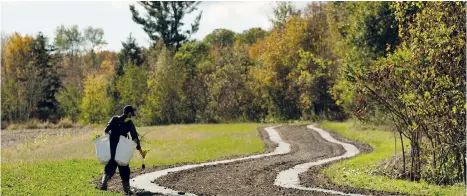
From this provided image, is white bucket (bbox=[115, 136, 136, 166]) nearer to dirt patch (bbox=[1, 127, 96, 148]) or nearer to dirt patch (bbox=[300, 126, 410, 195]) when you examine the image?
dirt patch (bbox=[300, 126, 410, 195])

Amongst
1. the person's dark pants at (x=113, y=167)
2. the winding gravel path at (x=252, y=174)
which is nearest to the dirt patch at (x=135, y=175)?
the winding gravel path at (x=252, y=174)

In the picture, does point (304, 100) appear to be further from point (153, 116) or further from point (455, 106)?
point (455, 106)

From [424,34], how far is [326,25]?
5612 cm

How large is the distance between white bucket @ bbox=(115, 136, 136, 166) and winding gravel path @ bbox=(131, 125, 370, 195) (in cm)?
176

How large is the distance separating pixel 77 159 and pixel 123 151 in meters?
12.6

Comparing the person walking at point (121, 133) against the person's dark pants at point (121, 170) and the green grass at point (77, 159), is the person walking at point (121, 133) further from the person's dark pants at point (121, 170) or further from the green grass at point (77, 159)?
the green grass at point (77, 159)

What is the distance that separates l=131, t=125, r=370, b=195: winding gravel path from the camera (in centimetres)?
1936

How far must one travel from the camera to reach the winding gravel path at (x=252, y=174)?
1936 centimetres

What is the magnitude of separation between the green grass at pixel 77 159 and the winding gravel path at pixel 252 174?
2054 mm

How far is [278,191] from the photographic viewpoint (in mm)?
19094

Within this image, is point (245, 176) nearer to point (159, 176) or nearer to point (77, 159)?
point (159, 176)

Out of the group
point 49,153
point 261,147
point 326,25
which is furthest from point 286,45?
point 49,153

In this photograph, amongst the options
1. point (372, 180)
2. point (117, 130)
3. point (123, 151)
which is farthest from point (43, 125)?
point (123, 151)

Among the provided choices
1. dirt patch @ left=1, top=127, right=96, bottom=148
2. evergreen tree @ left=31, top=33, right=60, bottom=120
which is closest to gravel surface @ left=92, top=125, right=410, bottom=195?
dirt patch @ left=1, top=127, right=96, bottom=148
